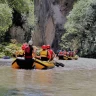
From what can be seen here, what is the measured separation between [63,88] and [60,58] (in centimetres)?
2090

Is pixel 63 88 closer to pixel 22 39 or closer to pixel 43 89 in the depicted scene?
pixel 43 89

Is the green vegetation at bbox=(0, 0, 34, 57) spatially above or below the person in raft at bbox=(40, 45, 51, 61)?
above

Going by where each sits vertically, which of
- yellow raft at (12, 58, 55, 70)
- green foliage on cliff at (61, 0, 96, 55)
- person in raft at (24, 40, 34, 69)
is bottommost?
yellow raft at (12, 58, 55, 70)

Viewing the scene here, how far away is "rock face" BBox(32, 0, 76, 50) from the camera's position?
4553 centimetres

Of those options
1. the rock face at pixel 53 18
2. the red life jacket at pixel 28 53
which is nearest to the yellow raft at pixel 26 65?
the red life jacket at pixel 28 53

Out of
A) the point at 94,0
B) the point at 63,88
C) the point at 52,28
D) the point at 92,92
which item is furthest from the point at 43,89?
the point at 52,28

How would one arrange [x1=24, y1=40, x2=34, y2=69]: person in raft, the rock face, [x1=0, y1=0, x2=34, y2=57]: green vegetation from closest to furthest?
[x1=24, y1=40, x2=34, y2=69]: person in raft < [x1=0, y1=0, x2=34, y2=57]: green vegetation < the rock face

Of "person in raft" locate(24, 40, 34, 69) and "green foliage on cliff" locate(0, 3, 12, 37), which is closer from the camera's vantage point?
"person in raft" locate(24, 40, 34, 69)

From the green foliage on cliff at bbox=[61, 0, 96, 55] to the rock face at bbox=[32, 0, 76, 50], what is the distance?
6.23m

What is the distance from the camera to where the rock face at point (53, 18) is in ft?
149

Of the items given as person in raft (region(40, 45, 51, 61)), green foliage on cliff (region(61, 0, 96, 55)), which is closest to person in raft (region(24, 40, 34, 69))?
person in raft (region(40, 45, 51, 61))

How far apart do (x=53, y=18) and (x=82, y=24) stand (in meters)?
9.46

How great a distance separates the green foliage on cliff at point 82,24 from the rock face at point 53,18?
6228 mm

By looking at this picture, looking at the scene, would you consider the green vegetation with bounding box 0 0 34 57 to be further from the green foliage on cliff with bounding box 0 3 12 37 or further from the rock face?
the rock face
